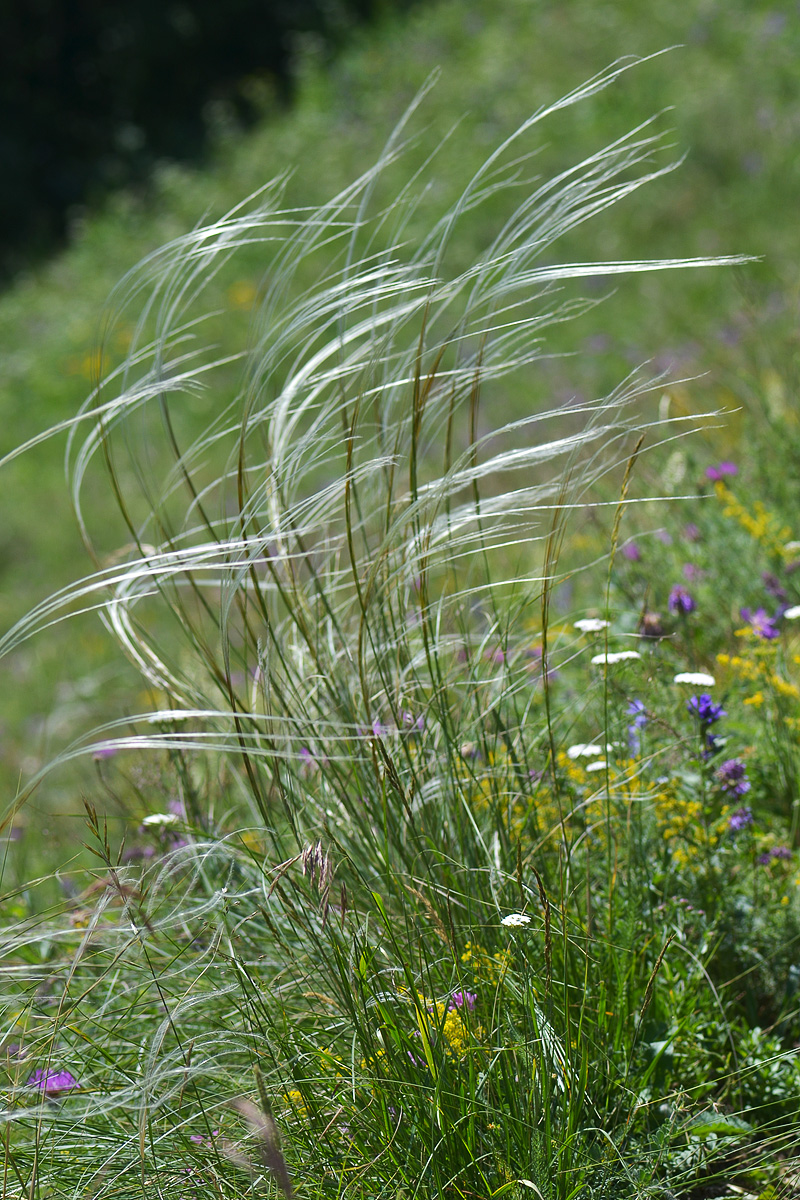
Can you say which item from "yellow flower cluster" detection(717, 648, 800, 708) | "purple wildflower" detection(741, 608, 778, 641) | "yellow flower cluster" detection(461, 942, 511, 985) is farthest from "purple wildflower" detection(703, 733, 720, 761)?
"yellow flower cluster" detection(461, 942, 511, 985)

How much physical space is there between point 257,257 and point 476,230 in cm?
230

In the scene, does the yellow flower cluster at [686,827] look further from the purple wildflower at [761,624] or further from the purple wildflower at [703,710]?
the purple wildflower at [761,624]

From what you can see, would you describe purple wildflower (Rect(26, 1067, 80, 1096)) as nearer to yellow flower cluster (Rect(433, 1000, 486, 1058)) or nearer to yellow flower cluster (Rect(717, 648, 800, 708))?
yellow flower cluster (Rect(433, 1000, 486, 1058))

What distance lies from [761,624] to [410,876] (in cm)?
101

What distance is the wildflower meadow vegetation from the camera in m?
1.29

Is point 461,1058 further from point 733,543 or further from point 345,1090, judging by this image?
point 733,543

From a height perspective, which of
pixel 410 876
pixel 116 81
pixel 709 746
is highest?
pixel 116 81

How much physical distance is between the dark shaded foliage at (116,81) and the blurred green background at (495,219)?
3.67ft

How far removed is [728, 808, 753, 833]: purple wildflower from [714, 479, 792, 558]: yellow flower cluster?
0.75 metres

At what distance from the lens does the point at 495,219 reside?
26.7 feet

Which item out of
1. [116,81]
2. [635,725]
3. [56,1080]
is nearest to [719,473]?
[635,725]

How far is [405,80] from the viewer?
11203 millimetres

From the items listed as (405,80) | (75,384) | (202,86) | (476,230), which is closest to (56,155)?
(202,86)

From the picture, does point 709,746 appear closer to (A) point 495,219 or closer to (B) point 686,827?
(B) point 686,827
